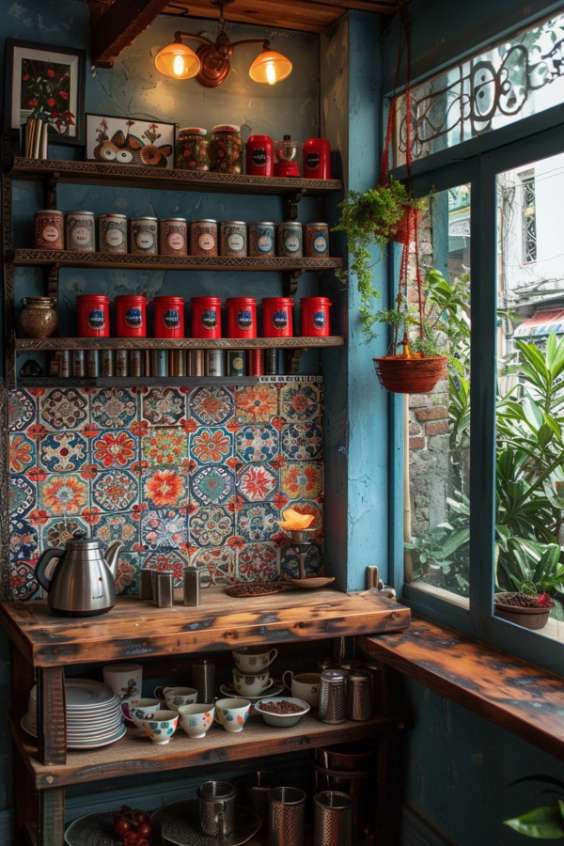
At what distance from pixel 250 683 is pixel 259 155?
186 cm

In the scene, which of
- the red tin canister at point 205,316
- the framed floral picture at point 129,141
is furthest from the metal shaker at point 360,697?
the framed floral picture at point 129,141

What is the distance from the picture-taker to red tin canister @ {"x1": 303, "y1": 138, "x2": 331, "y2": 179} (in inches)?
135

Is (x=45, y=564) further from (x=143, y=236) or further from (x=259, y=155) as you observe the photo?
(x=259, y=155)

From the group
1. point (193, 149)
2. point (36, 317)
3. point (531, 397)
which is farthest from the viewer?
point (193, 149)

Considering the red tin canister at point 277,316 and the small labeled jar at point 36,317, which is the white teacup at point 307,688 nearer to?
the red tin canister at point 277,316

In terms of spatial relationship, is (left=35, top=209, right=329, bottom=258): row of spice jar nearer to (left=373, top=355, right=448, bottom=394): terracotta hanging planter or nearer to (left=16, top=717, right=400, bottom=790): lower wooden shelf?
(left=373, top=355, right=448, bottom=394): terracotta hanging planter

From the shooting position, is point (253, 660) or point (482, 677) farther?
point (253, 660)

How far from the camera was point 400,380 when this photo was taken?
3.13 m

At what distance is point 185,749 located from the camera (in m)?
2.90

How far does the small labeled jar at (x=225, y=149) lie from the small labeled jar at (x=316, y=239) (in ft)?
1.11

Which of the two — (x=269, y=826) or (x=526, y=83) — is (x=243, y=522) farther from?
(x=526, y=83)

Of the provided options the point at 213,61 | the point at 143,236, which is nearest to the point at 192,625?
the point at 143,236

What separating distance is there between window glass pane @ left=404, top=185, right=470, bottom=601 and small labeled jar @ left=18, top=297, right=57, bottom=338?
1.29 m

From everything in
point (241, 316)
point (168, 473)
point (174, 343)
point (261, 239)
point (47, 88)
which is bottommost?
point (168, 473)
